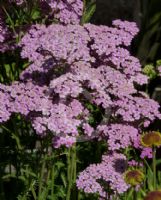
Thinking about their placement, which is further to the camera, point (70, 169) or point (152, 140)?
point (70, 169)

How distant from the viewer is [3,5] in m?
2.69

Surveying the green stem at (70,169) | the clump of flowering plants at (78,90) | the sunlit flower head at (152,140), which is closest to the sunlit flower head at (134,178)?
the clump of flowering plants at (78,90)

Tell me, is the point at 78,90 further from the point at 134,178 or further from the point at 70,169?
the point at 70,169

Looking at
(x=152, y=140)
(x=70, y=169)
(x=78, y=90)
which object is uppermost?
(x=78, y=90)

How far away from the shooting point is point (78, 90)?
218 cm

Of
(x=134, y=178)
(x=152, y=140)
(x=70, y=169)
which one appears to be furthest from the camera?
(x=70, y=169)

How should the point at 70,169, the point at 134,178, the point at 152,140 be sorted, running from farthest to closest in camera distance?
the point at 70,169 → the point at 152,140 → the point at 134,178

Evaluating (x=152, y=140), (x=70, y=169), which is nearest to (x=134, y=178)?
(x=152, y=140)

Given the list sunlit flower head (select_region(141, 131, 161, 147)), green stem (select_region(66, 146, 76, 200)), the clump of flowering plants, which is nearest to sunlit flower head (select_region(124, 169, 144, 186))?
the clump of flowering plants

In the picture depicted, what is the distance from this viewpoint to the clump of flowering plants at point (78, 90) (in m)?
2.21

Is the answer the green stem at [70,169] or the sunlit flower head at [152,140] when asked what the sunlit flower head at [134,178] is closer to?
the sunlit flower head at [152,140]

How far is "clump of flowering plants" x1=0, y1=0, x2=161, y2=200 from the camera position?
7.23 feet

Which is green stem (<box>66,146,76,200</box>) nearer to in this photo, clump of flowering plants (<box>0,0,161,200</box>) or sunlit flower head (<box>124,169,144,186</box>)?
clump of flowering plants (<box>0,0,161,200</box>)

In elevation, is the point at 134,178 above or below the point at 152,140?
below
